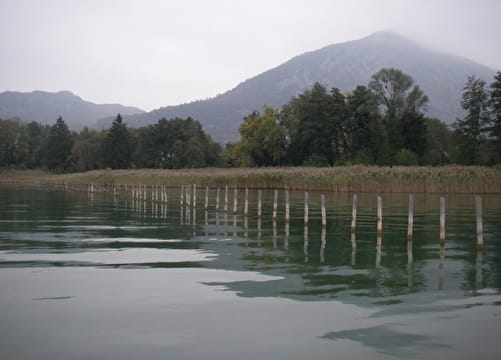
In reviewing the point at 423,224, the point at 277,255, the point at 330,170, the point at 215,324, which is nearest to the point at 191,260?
the point at 277,255

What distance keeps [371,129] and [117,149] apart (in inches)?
1986

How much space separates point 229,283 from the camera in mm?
14461

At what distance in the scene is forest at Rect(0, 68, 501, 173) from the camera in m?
78.4

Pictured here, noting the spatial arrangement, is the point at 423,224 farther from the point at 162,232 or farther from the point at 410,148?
the point at 410,148

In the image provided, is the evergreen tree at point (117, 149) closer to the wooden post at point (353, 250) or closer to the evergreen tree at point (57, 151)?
the evergreen tree at point (57, 151)

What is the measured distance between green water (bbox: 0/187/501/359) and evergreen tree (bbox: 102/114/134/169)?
287ft

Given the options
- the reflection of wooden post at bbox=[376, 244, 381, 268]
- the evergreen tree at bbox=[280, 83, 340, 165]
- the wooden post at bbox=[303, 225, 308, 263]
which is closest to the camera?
the reflection of wooden post at bbox=[376, 244, 381, 268]

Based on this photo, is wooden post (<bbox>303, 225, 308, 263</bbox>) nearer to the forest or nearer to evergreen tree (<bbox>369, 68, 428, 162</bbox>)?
the forest

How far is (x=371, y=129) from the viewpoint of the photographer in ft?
275

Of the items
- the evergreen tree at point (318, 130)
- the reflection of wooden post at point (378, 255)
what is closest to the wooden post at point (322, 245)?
the reflection of wooden post at point (378, 255)

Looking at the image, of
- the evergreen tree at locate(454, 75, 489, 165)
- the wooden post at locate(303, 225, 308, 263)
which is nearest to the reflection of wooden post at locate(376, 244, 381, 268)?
the wooden post at locate(303, 225, 308, 263)

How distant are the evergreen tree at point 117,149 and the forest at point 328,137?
0.61 ft

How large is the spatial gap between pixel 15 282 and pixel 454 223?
2131 cm

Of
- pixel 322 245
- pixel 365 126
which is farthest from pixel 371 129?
pixel 322 245
